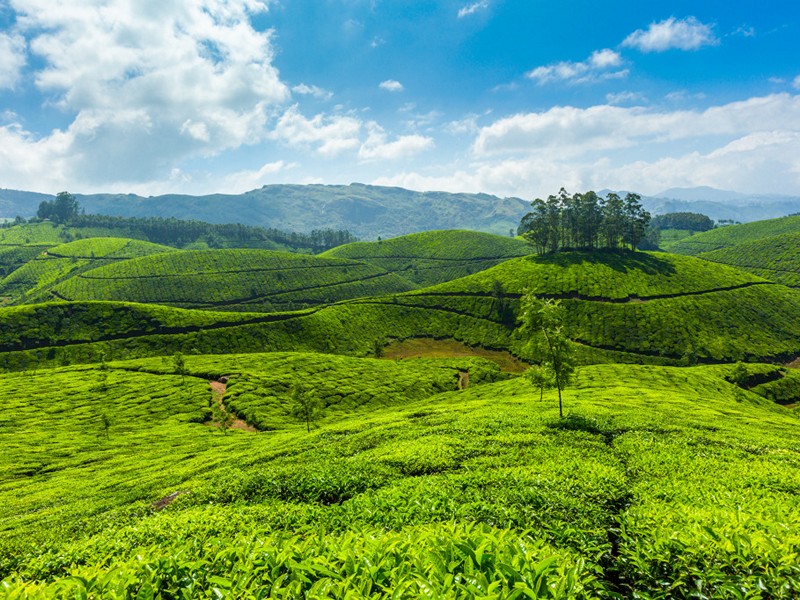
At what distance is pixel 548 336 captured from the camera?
40562 millimetres

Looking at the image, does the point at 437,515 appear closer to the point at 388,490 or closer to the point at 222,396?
the point at 388,490

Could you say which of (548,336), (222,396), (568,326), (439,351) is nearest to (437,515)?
(548,336)

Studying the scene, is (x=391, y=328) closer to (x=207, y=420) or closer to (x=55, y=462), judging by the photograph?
(x=207, y=420)

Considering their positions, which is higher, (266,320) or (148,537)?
(148,537)

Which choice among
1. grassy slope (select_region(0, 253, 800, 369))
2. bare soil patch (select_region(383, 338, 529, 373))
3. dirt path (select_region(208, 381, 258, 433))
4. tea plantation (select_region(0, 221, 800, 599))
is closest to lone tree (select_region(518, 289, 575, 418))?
tea plantation (select_region(0, 221, 800, 599))

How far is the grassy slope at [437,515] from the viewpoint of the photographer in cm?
768

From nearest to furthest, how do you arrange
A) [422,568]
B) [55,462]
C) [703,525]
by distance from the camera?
[422,568] → [703,525] → [55,462]

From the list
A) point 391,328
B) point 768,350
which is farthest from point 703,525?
point 768,350

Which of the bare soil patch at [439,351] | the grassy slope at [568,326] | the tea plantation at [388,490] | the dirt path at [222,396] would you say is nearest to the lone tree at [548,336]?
the tea plantation at [388,490]

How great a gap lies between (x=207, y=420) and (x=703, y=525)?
96187mm

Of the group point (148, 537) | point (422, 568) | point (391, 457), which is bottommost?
point (391, 457)

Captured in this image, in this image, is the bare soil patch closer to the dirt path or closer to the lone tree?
the dirt path

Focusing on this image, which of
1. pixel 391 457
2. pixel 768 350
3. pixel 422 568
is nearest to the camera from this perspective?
pixel 422 568

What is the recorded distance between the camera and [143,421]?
8662 cm
